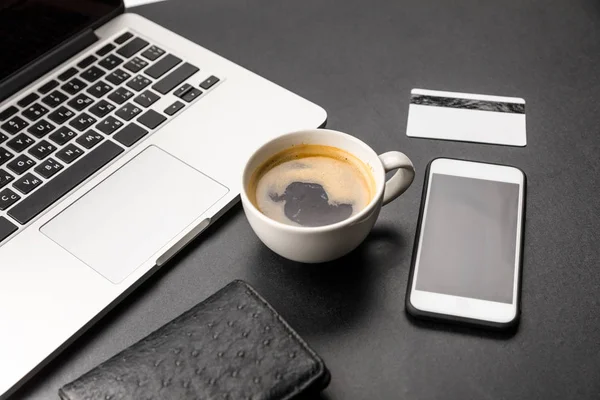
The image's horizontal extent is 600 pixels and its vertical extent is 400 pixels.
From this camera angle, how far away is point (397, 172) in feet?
1.86

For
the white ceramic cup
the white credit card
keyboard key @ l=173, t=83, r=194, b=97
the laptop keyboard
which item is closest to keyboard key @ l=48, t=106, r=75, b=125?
the laptop keyboard

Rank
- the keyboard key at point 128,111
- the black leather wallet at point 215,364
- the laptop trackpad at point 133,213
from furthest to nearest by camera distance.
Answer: the keyboard key at point 128,111 → the laptop trackpad at point 133,213 → the black leather wallet at point 215,364

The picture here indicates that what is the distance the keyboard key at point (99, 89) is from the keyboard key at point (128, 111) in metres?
0.03

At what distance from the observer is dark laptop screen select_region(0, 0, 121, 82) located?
2.24ft

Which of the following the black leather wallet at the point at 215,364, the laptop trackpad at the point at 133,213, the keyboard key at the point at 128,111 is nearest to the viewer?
the black leather wallet at the point at 215,364

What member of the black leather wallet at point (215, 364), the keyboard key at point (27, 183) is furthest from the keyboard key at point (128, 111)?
the black leather wallet at point (215, 364)

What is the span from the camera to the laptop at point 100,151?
54cm

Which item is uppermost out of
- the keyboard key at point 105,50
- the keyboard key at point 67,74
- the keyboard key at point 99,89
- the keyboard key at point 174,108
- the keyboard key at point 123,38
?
the keyboard key at point 123,38

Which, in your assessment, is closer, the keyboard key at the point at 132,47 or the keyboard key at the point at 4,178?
the keyboard key at the point at 4,178

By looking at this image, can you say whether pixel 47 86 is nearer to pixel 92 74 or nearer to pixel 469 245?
pixel 92 74

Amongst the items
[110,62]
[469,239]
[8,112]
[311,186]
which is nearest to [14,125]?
[8,112]

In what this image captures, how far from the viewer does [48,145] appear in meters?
0.64

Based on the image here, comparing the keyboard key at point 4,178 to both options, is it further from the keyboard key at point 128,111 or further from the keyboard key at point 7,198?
the keyboard key at point 128,111

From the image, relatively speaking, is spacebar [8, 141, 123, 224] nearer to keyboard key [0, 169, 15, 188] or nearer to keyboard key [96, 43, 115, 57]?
keyboard key [0, 169, 15, 188]
